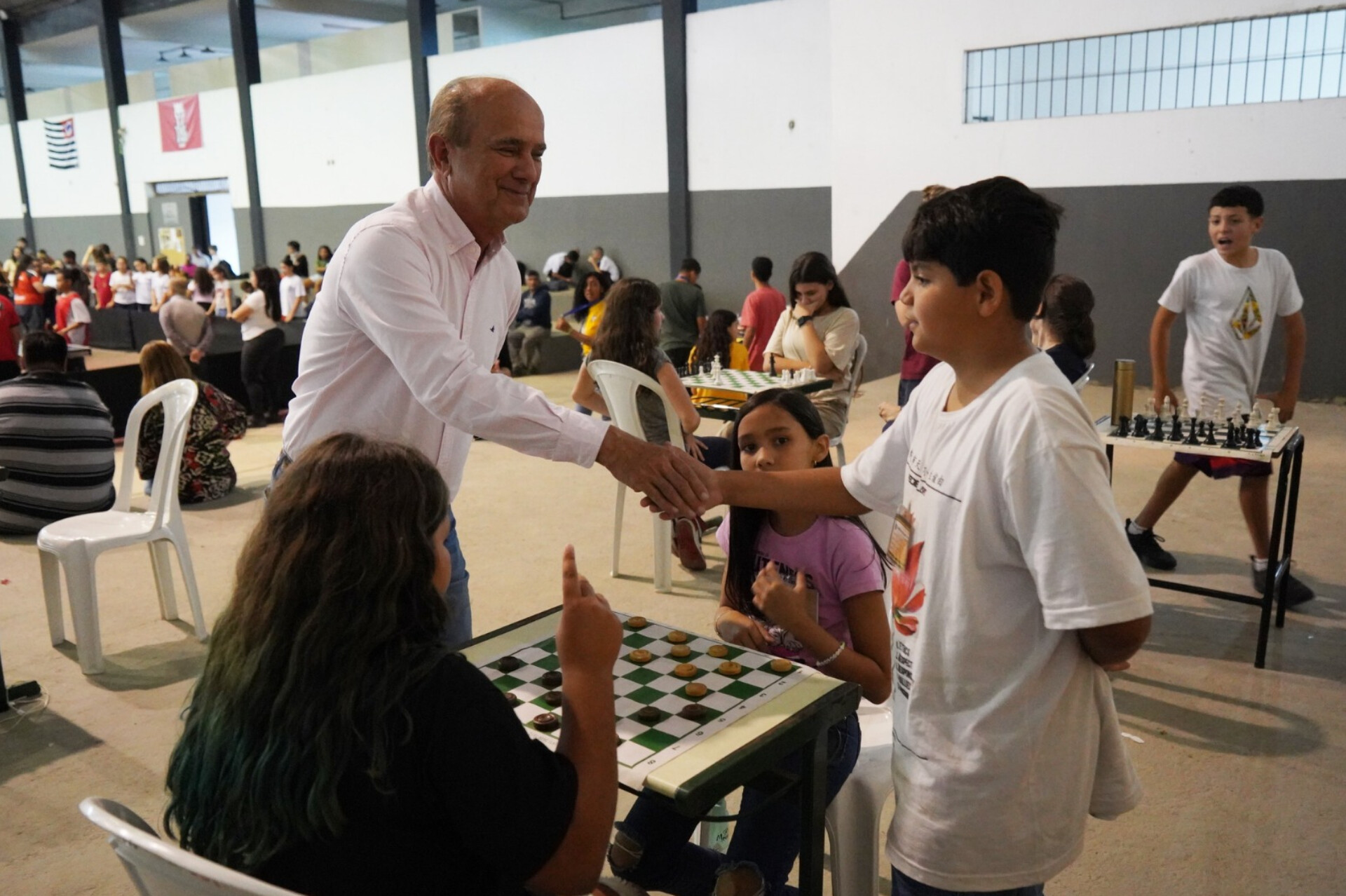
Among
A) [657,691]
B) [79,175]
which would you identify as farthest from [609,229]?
[79,175]

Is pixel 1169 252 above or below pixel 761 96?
below

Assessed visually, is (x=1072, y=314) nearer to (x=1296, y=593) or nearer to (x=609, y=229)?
(x=1296, y=593)

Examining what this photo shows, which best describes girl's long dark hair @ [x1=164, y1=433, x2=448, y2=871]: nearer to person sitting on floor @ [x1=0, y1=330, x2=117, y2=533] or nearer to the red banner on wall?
person sitting on floor @ [x1=0, y1=330, x2=117, y2=533]

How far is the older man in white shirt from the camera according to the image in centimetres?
196

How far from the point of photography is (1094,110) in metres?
8.41

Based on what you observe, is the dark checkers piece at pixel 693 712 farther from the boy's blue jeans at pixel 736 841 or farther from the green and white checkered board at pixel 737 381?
the green and white checkered board at pixel 737 381

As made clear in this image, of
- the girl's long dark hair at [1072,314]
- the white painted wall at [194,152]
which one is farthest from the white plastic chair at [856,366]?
the white painted wall at [194,152]

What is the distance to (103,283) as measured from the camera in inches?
520

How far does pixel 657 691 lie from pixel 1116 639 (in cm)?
68

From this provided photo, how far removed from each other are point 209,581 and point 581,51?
8.84 metres

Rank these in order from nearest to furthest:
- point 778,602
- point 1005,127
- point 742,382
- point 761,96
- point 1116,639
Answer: point 1116,639, point 778,602, point 742,382, point 1005,127, point 761,96

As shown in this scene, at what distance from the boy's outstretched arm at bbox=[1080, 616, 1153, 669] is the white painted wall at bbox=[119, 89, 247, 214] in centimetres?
1634

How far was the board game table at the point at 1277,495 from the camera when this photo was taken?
10.4 feet

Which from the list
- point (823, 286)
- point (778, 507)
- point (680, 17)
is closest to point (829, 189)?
point (680, 17)
